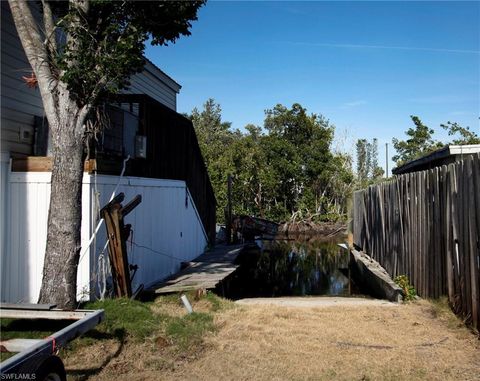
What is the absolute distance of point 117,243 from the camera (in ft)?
25.8

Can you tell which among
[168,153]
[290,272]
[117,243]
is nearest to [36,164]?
[117,243]

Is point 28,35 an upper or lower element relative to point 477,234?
upper

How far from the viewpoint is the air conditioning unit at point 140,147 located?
405 inches

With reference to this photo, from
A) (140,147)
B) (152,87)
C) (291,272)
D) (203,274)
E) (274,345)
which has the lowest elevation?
(291,272)

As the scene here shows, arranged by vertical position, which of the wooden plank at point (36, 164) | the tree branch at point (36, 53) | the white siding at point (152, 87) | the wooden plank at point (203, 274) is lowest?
the wooden plank at point (203, 274)

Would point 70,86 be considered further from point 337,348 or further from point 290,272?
point 290,272

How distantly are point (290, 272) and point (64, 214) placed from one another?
43.9 ft

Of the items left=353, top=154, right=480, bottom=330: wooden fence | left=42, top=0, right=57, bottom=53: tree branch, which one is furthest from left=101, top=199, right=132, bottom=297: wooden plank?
left=353, top=154, right=480, bottom=330: wooden fence

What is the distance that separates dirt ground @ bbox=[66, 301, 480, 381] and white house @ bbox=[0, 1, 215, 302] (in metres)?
2.41

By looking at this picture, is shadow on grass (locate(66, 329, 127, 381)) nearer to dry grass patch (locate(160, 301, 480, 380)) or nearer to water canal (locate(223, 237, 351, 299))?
dry grass patch (locate(160, 301, 480, 380))

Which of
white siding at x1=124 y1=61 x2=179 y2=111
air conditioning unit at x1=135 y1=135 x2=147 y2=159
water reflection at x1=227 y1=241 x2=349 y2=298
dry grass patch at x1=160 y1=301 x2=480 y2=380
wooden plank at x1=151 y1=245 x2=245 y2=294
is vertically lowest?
water reflection at x1=227 y1=241 x2=349 y2=298

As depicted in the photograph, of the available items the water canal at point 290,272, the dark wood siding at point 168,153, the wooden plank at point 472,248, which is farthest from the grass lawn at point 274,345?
the water canal at point 290,272

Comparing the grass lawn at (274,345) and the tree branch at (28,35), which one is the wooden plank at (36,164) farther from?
A: the grass lawn at (274,345)

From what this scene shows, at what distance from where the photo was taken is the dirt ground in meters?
5.23
